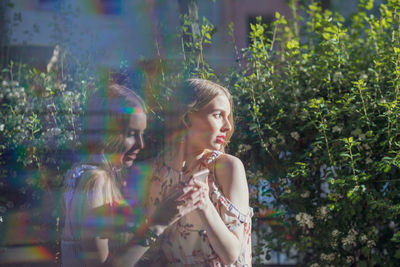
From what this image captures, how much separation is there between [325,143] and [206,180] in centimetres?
153

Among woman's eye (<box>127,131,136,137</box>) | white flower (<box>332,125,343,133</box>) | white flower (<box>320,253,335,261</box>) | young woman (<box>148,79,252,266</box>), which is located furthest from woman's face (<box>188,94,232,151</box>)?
white flower (<box>320,253,335,261</box>)

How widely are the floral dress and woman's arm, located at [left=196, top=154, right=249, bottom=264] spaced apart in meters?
0.02

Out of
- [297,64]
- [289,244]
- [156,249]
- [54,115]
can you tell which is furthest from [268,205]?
[156,249]

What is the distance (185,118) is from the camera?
1.71 metres

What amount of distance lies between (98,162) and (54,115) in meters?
1.68

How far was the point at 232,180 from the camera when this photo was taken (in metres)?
1.64

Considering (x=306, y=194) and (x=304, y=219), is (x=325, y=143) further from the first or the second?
(x=304, y=219)

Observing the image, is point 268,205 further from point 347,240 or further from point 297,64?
point 297,64

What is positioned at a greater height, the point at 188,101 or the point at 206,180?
the point at 188,101

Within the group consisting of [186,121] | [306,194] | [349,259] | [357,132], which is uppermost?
[186,121]

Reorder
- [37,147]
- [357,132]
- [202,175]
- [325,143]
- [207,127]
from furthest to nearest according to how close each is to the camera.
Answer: [37,147] < [325,143] < [357,132] < [207,127] < [202,175]

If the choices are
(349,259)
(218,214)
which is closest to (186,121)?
(218,214)

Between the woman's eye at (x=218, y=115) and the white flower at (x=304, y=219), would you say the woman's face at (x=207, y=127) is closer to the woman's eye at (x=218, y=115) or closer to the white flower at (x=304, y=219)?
the woman's eye at (x=218, y=115)

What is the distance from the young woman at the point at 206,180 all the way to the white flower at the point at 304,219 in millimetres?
1220
